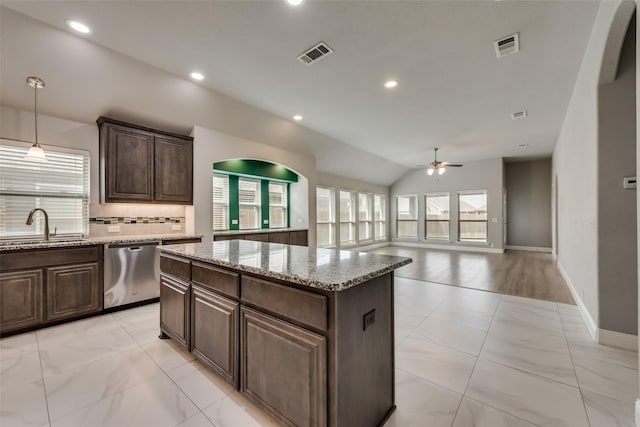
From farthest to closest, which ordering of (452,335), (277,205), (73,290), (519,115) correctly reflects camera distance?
(277,205) → (519,115) → (73,290) → (452,335)

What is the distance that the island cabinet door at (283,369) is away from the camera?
131 cm

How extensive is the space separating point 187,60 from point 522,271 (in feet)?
23.7

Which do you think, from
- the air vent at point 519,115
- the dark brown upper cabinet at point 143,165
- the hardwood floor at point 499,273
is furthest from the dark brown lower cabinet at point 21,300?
the air vent at point 519,115

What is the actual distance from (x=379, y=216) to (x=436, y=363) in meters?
8.51

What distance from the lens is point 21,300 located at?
2.79 metres

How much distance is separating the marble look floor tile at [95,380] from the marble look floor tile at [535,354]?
2942 mm

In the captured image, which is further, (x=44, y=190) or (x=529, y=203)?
(x=529, y=203)

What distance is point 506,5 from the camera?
7.42 ft

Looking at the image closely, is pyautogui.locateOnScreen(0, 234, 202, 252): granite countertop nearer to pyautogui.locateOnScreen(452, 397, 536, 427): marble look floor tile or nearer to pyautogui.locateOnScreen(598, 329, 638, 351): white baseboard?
pyautogui.locateOnScreen(452, 397, 536, 427): marble look floor tile

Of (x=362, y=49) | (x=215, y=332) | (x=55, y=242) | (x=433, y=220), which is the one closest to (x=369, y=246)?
(x=433, y=220)

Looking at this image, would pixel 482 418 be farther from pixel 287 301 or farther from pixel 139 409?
pixel 139 409

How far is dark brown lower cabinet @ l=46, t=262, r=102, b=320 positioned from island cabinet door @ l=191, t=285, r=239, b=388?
2.06 m

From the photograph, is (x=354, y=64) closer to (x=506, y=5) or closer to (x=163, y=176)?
(x=506, y=5)

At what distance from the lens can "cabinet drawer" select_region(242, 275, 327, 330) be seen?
1297 millimetres
